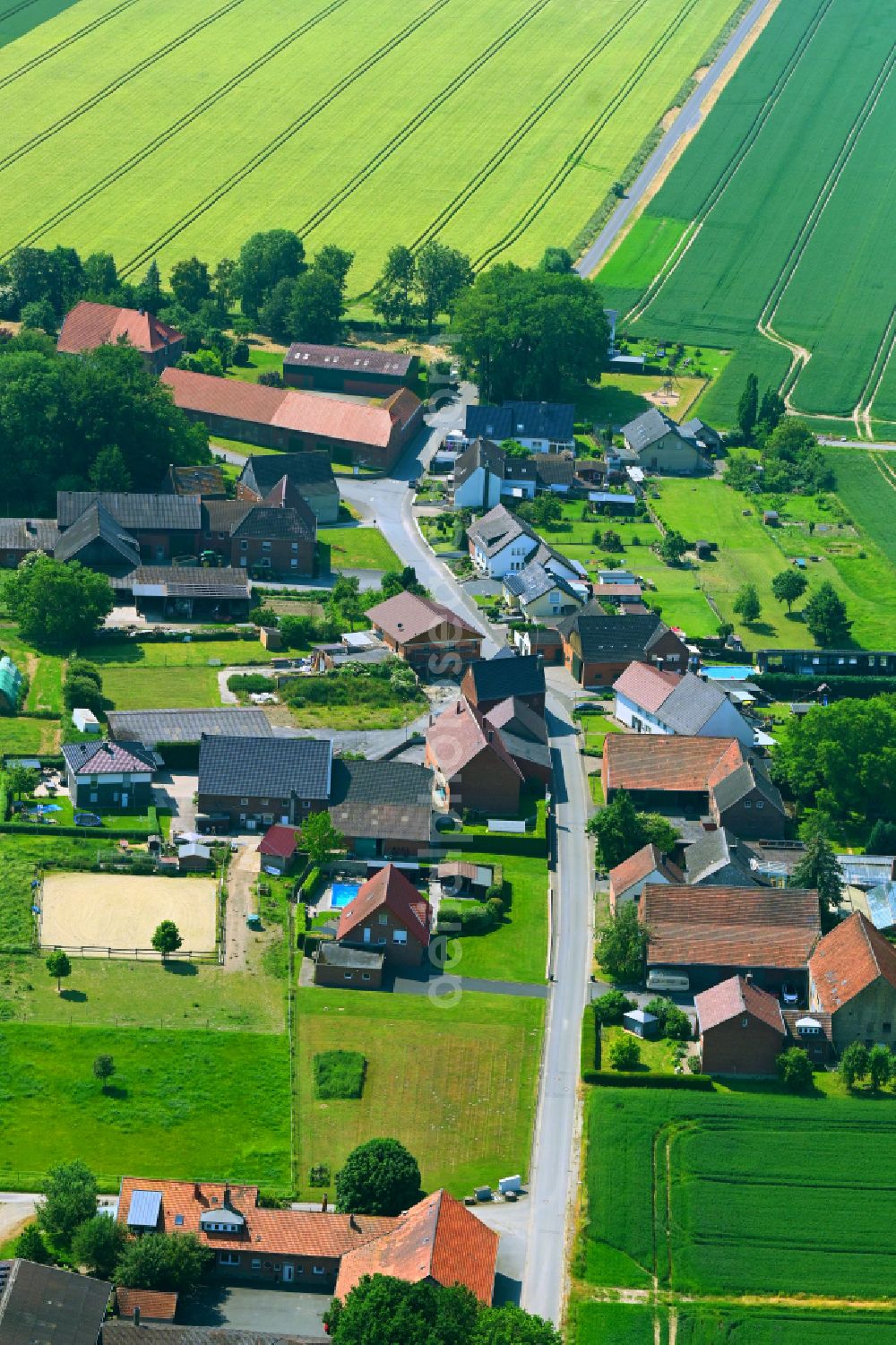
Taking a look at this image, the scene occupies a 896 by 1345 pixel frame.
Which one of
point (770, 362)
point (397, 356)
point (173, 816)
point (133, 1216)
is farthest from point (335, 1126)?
point (770, 362)

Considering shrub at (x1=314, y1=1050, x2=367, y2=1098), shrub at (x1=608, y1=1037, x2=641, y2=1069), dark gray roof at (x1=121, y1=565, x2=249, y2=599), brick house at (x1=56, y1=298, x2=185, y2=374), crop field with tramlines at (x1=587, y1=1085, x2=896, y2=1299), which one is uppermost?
brick house at (x1=56, y1=298, x2=185, y2=374)

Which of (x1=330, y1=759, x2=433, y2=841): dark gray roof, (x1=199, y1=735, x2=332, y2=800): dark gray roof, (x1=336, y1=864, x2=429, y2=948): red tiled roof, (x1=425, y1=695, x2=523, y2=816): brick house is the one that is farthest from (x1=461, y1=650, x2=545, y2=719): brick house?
(x1=336, y1=864, x2=429, y2=948): red tiled roof

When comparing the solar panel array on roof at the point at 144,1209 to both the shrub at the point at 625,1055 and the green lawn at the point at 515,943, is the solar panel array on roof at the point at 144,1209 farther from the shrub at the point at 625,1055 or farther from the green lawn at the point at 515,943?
the green lawn at the point at 515,943

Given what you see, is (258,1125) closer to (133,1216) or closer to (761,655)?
(133,1216)

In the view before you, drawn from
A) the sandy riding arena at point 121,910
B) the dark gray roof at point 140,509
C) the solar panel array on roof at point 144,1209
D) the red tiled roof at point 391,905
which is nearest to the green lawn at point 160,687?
the sandy riding arena at point 121,910

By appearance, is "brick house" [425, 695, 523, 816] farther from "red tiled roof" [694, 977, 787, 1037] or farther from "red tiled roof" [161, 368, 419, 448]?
"red tiled roof" [161, 368, 419, 448]
